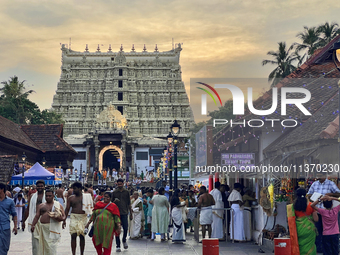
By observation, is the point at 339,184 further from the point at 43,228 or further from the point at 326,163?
the point at 43,228

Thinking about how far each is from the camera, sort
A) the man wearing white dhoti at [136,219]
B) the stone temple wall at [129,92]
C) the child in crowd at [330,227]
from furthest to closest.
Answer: the stone temple wall at [129,92], the man wearing white dhoti at [136,219], the child in crowd at [330,227]

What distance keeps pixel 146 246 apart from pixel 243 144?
18.1 feet

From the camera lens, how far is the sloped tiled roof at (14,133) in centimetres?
3128

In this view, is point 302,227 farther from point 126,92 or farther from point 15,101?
point 126,92

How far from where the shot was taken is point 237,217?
14.4m

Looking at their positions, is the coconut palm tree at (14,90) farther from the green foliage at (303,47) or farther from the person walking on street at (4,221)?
the person walking on street at (4,221)

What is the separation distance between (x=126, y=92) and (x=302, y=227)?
233 ft

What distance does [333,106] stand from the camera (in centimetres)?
1433

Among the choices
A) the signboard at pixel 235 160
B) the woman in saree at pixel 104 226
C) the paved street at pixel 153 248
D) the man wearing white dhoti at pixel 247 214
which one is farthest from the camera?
the man wearing white dhoti at pixel 247 214

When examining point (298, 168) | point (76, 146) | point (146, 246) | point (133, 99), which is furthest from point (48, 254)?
point (133, 99)

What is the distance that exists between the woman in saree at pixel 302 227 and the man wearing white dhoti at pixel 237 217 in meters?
5.45

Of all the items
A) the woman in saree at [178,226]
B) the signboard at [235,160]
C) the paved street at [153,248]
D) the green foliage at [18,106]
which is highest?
the green foliage at [18,106]

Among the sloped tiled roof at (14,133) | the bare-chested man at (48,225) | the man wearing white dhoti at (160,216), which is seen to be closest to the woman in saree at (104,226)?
the bare-chested man at (48,225)

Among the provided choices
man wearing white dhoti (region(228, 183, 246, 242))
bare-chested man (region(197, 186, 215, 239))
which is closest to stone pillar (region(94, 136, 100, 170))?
bare-chested man (region(197, 186, 215, 239))
